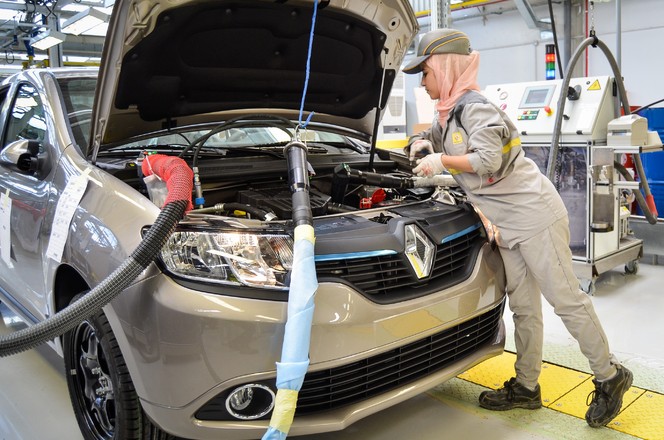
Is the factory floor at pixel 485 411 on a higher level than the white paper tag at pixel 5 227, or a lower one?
lower

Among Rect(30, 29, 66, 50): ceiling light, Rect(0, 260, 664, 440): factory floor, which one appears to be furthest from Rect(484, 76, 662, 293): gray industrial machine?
Rect(30, 29, 66, 50): ceiling light

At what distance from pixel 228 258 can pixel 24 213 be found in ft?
4.00

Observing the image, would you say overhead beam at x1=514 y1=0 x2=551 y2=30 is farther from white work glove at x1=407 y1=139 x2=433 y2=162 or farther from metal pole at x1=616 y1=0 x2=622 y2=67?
white work glove at x1=407 y1=139 x2=433 y2=162

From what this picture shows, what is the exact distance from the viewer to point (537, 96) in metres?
4.54

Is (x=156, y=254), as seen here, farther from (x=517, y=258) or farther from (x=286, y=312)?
(x=517, y=258)

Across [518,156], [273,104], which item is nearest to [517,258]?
[518,156]

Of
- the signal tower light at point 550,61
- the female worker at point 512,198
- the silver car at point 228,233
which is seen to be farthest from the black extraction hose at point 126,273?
the signal tower light at point 550,61

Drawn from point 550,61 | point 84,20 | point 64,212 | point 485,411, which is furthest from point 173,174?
point 84,20

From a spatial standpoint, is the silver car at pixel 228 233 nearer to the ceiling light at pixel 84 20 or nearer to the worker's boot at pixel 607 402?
the worker's boot at pixel 607 402

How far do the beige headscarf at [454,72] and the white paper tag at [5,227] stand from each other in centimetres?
190

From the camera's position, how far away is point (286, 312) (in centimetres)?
166

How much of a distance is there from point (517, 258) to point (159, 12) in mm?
1580

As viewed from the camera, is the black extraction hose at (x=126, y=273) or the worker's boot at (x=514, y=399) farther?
the worker's boot at (x=514, y=399)

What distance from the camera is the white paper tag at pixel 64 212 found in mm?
2054
